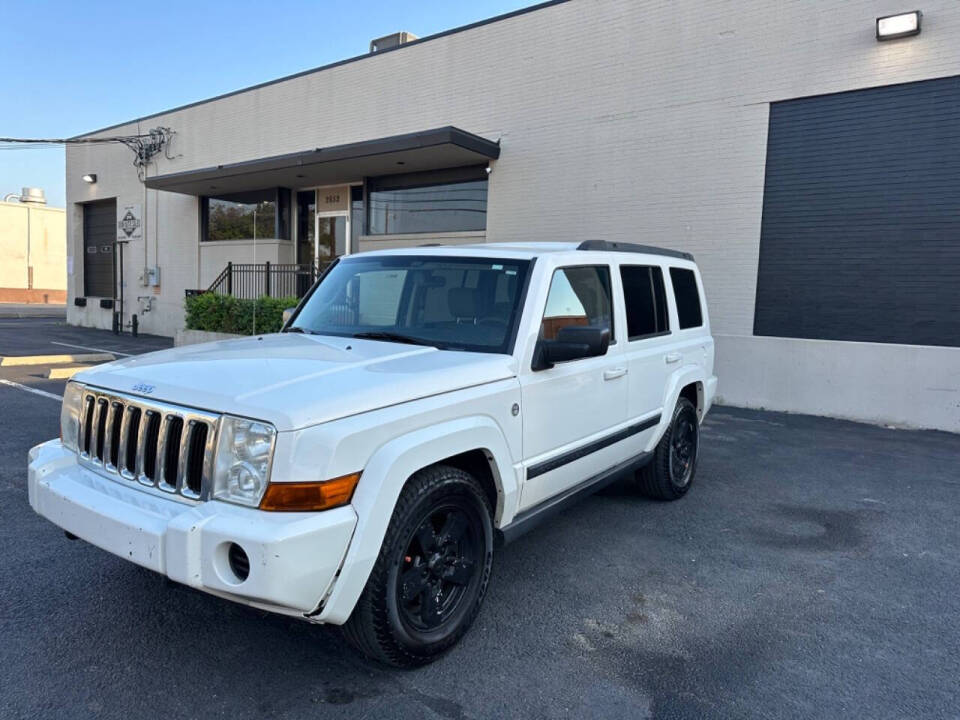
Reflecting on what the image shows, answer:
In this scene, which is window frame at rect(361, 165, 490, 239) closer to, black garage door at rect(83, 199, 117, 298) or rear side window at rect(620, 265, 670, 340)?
rear side window at rect(620, 265, 670, 340)

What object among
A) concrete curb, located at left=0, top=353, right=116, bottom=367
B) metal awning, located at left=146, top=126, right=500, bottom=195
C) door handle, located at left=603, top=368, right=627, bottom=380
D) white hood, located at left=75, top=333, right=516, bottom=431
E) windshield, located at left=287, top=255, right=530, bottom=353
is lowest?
concrete curb, located at left=0, top=353, right=116, bottom=367

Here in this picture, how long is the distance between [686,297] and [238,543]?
4426mm

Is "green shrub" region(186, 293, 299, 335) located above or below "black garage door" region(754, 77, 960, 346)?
below

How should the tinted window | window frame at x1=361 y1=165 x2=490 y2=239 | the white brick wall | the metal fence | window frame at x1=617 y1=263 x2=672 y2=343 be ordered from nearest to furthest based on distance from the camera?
1. the tinted window
2. window frame at x1=617 y1=263 x2=672 y2=343
3. the white brick wall
4. window frame at x1=361 y1=165 x2=490 y2=239
5. the metal fence

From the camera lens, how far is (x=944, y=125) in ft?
28.0

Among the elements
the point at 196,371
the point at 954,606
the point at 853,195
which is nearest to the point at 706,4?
the point at 853,195

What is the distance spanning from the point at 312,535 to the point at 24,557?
258 centimetres

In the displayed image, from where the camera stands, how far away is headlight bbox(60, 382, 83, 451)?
3.22 m

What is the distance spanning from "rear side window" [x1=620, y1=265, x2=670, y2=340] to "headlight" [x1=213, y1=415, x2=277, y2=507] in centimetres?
277

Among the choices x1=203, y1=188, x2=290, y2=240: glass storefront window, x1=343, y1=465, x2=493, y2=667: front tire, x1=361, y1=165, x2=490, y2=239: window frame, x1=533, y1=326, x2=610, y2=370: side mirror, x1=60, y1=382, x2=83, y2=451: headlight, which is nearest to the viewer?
x1=343, y1=465, x2=493, y2=667: front tire

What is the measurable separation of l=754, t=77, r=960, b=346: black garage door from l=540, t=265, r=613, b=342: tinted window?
6.30 metres

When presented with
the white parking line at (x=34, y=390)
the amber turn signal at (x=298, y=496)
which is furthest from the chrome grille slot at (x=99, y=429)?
the white parking line at (x=34, y=390)

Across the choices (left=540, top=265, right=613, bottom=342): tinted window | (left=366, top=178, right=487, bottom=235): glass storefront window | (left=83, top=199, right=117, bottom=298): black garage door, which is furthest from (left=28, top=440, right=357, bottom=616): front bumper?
(left=83, top=199, right=117, bottom=298): black garage door

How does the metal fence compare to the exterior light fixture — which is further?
the metal fence
